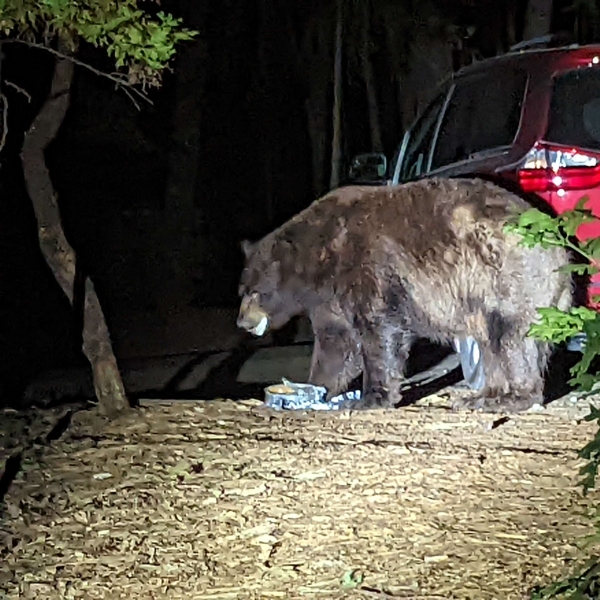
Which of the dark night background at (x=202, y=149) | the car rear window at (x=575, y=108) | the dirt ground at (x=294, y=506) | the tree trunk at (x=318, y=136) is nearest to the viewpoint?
the dirt ground at (x=294, y=506)

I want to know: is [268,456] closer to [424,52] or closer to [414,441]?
[414,441]

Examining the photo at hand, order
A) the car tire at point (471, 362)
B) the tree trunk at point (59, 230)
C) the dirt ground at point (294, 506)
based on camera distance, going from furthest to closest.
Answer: the car tire at point (471, 362) → the tree trunk at point (59, 230) → the dirt ground at point (294, 506)

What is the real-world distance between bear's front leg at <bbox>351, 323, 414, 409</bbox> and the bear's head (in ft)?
2.35

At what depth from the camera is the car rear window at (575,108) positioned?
25.7 ft

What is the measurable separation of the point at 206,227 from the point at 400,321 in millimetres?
18807

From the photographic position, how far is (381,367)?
26.0 feet

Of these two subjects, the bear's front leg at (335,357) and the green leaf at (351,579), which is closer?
the green leaf at (351,579)

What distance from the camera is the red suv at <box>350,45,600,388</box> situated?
777 cm

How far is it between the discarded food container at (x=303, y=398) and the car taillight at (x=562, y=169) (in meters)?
1.90

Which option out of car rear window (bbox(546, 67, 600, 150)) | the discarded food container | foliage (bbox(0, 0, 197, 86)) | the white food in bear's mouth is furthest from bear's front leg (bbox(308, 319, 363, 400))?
foliage (bbox(0, 0, 197, 86))

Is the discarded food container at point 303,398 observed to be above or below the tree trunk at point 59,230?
below

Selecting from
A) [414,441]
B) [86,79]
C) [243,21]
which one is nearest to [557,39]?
[414,441]

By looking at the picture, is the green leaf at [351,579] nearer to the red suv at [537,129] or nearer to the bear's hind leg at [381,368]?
the bear's hind leg at [381,368]

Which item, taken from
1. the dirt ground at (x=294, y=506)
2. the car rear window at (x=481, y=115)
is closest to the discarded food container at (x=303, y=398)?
the dirt ground at (x=294, y=506)
